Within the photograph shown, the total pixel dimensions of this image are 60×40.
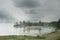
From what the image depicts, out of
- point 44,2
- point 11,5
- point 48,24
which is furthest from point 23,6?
point 48,24

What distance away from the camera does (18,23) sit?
226 cm

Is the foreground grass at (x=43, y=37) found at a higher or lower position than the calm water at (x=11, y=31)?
lower

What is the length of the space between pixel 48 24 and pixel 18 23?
50 cm

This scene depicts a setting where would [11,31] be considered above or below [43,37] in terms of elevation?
above

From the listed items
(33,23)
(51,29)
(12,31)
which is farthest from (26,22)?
(51,29)

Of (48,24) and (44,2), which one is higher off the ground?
(44,2)

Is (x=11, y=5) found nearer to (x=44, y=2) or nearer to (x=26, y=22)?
(x=26, y=22)

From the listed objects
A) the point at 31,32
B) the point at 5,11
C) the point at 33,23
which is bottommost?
the point at 31,32

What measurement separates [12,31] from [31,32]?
1.02 ft

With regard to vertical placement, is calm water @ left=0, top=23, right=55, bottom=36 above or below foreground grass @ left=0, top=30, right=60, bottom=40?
above

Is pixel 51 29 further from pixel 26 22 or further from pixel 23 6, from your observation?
pixel 23 6

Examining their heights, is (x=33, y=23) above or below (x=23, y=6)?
below

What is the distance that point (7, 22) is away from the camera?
2.24 m

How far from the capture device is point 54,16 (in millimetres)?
2277
